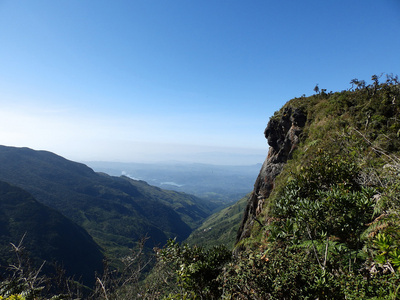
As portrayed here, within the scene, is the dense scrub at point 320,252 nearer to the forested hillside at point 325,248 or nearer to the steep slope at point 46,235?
the forested hillside at point 325,248

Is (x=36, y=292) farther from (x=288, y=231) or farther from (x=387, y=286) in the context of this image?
(x=387, y=286)

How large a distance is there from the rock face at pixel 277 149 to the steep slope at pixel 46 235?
344ft

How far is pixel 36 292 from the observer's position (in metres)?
6.42

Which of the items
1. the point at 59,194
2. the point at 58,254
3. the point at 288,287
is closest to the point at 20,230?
the point at 58,254

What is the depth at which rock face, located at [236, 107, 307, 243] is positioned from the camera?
74.5 ft

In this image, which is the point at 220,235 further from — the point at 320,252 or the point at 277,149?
the point at 320,252

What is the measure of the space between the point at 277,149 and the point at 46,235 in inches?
5608

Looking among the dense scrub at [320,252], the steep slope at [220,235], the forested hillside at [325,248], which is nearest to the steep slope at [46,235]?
the steep slope at [220,235]

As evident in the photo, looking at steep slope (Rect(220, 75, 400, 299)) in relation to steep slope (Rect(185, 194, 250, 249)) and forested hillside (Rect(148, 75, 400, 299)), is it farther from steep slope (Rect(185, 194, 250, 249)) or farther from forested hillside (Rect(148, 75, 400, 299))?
steep slope (Rect(185, 194, 250, 249))

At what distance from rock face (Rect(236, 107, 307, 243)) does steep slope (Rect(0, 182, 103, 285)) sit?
105 metres

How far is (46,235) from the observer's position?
115 m

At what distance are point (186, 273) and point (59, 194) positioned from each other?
790 feet

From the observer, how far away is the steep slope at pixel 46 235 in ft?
334

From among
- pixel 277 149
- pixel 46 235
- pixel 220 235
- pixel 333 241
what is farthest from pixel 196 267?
Result: pixel 46 235
